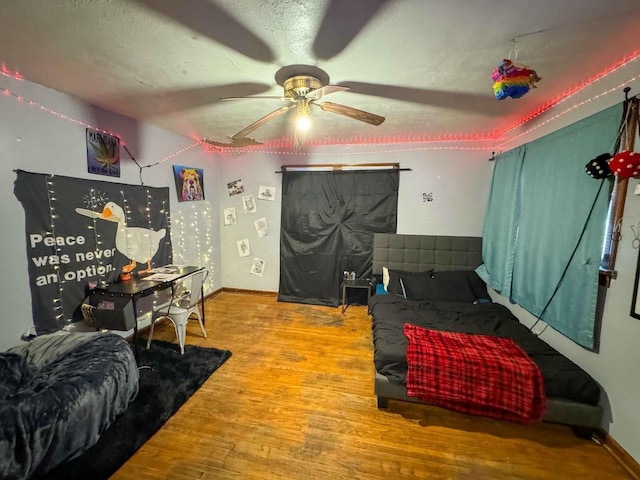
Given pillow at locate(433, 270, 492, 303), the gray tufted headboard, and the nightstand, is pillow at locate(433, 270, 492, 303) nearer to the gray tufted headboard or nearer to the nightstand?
the gray tufted headboard

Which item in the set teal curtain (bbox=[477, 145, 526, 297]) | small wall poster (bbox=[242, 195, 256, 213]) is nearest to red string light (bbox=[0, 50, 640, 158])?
teal curtain (bbox=[477, 145, 526, 297])

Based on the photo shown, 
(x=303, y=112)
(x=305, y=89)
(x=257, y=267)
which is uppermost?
(x=305, y=89)

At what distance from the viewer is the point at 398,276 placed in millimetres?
3523

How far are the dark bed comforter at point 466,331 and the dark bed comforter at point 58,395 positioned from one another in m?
1.86

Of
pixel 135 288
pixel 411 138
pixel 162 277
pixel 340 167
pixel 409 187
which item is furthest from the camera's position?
pixel 340 167

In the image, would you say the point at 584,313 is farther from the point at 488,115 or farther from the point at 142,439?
the point at 142,439

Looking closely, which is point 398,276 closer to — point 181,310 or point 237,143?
point 181,310

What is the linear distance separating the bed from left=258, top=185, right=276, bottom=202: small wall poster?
1752mm

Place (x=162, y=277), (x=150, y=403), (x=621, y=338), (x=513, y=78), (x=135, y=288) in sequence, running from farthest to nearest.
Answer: (x=162, y=277) < (x=135, y=288) < (x=150, y=403) < (x=621, y=338) < (x=513, y=78)

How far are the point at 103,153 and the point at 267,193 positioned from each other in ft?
6.89

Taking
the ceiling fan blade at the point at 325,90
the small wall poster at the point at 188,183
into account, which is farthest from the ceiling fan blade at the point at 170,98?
the small wall poster at the point at 188,183

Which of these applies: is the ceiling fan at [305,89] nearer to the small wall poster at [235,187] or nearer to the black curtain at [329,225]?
the black curtain at [329,225]

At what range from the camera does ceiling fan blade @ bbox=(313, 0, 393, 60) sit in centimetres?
124

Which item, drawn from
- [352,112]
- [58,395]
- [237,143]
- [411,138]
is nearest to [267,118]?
[352,112]
